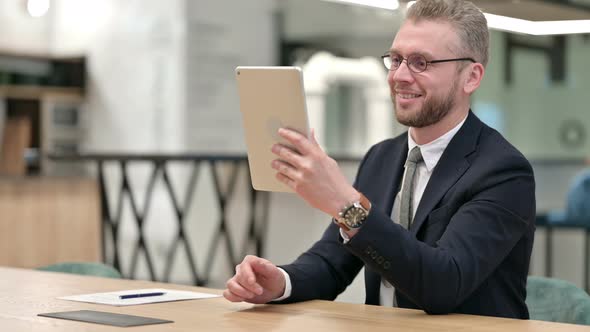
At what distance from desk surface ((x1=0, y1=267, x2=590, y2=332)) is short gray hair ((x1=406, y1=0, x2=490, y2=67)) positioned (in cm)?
60

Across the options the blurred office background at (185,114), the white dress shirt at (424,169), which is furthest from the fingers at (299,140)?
A: the blurred office background at (185,114)

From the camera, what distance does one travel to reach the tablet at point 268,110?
6.46ft

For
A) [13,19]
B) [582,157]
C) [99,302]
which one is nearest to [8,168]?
[13,19]

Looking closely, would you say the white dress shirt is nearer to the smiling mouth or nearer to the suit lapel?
the suit lapel

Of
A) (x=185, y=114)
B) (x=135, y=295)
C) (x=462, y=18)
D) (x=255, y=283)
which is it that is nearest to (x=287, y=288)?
(x=255, y=283)

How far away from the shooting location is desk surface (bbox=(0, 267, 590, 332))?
1.88m

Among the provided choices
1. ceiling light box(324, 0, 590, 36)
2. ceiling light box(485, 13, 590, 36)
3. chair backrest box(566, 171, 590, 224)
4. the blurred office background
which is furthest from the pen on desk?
the blurred office background

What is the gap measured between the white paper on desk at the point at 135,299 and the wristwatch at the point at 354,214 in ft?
1.61

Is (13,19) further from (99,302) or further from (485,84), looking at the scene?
(99,302)

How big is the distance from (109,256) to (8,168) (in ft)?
4.73

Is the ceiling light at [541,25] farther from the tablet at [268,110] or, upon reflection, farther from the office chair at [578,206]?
the office chair at [578,206]

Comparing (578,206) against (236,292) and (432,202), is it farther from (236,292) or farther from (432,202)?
(236,292)

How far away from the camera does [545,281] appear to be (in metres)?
2.46

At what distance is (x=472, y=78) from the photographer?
7.61 feet
